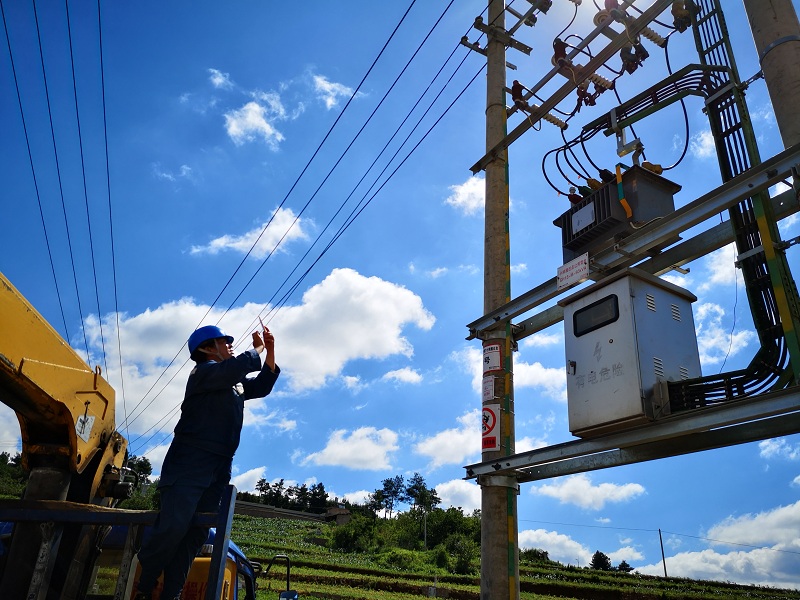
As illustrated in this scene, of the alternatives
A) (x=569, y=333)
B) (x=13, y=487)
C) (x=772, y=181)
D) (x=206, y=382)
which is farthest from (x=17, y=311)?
(x=13, y=487)

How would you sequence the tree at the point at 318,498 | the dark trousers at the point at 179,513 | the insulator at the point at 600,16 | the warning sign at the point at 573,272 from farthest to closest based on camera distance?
the tree at the point at 318,498
the insulator at the point at 600,16
the warning sign at the point at 573,272
the dark trousers at the point at 179,513

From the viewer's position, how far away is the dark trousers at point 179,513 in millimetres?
3346

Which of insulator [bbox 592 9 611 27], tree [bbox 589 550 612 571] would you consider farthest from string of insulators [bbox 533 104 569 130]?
tree [bbox 589 550 612 571]

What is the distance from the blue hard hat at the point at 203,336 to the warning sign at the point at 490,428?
2.77m

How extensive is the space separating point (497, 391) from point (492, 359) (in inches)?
14.2

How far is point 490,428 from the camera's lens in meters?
5.88

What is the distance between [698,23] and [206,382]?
5449mm

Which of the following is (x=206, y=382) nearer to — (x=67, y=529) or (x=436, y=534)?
(x=67, y=529)

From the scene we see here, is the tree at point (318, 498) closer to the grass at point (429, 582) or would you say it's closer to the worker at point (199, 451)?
the grass at point (429, 582)

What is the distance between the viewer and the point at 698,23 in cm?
563

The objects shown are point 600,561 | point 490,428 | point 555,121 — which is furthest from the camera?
point 600,561

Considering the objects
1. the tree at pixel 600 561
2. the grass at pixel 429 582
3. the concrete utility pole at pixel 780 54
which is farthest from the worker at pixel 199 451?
the tree at pixel 600 561

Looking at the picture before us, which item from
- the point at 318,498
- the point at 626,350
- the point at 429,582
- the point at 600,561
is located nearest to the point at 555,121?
the point at 626,350

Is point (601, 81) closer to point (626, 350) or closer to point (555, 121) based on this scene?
point (555, 121)
